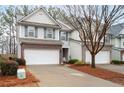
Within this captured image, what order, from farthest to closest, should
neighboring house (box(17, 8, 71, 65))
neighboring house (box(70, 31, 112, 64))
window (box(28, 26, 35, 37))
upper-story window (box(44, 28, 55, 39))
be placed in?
neighboring house (box(70, 31, 112, 64)) < upper-story window (box(44, 28, 55, 39)) < window (box(28, 26, 35, 37)) < neighboring house (box(17, 8, 71, 65))

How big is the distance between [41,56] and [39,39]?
207 centimetres

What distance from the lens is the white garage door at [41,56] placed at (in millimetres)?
21500

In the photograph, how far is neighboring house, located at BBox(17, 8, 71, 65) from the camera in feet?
70.9

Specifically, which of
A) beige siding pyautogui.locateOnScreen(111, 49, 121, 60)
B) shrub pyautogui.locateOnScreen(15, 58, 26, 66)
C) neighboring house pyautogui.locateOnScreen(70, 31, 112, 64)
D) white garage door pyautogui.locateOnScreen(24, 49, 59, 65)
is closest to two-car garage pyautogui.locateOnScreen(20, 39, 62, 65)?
white garage door pyautogui.locateOnScreen(24, 49, 59, 65)

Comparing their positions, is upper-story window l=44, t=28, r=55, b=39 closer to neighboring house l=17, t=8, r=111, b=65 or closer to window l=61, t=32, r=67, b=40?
neighboring house l=17, t=8, r=111, b=65

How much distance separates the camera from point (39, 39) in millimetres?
23141

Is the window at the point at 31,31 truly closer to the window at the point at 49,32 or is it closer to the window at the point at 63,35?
the window at the point at 49,32

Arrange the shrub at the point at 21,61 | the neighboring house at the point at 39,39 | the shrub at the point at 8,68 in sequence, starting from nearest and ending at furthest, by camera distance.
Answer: the shrub at the point at 8,68 < the shrub at the point at 21,61 < the neighboring house at the point at 39,39

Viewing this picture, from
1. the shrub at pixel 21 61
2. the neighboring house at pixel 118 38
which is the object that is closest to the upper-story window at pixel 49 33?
the shrub at pixel 21 61

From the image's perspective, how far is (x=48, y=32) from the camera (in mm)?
23938
